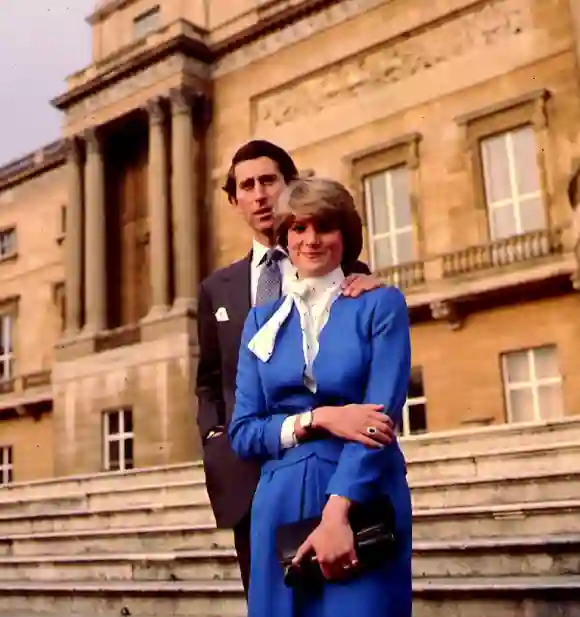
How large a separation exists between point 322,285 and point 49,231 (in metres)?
24.2

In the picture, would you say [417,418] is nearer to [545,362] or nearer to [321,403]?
[545,362]

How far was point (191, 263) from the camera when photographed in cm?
1934

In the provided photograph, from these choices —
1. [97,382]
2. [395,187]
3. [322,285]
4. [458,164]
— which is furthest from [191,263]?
[322,285]

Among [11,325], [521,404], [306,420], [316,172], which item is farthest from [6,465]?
[306,420]

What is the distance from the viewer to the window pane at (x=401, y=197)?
1706 centimetres

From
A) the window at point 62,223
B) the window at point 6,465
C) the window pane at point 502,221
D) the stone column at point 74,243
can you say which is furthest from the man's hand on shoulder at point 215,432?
the window at point 6,465

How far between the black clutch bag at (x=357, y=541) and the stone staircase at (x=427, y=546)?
116 inches

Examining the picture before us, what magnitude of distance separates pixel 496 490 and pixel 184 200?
45.0 ft

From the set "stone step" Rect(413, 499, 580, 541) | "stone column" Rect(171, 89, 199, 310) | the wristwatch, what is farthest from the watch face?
"stone column" Rect(171, 89, 199, 310)

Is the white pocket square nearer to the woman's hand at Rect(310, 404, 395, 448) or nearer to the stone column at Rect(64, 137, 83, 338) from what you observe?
the woman's hand at Rect(310, 404, 395, 448)

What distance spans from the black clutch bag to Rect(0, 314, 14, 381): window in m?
24.7

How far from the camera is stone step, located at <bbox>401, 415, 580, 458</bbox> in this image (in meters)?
9.34

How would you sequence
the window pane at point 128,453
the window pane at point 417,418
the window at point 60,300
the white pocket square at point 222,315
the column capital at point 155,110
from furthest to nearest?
the window at point 60,300
the column capital at point 155,110
the window pane at point 128,453
the window pane at point 417,418
the white pocket square at point 222,315

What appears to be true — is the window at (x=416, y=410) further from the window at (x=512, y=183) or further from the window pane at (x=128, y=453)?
the window pane at (x=128, y=453)
